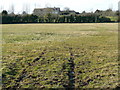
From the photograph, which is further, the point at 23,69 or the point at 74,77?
the point at 23,69

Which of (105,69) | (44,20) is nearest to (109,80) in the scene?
(105,69)

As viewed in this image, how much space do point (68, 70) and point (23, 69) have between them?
1.68 metres

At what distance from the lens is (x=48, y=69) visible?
5660mm

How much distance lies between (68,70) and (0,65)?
269 cm

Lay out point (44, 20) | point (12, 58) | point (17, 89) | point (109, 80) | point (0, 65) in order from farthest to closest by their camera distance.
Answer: point (44, 20), point (12, 58), point (0, 65), point (109, 80), point (17, 89)

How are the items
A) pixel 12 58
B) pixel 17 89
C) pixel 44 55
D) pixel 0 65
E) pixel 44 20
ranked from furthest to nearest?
pixel 44 20
pixel 44 55
pixel 12 58
pixel 0 65
pixel 17 89

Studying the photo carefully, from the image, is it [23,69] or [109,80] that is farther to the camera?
[23,69]

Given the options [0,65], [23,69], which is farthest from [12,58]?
[23,69]

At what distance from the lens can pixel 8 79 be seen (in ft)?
16.4

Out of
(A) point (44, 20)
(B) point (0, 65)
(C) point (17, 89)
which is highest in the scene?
(A) point (44, 20)

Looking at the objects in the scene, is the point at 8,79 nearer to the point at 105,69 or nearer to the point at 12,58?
the point at 12,58

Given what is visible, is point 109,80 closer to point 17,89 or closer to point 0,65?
point 17,89

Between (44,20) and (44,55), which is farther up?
(44,20)

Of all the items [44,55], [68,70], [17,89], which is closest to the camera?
[17,89]
